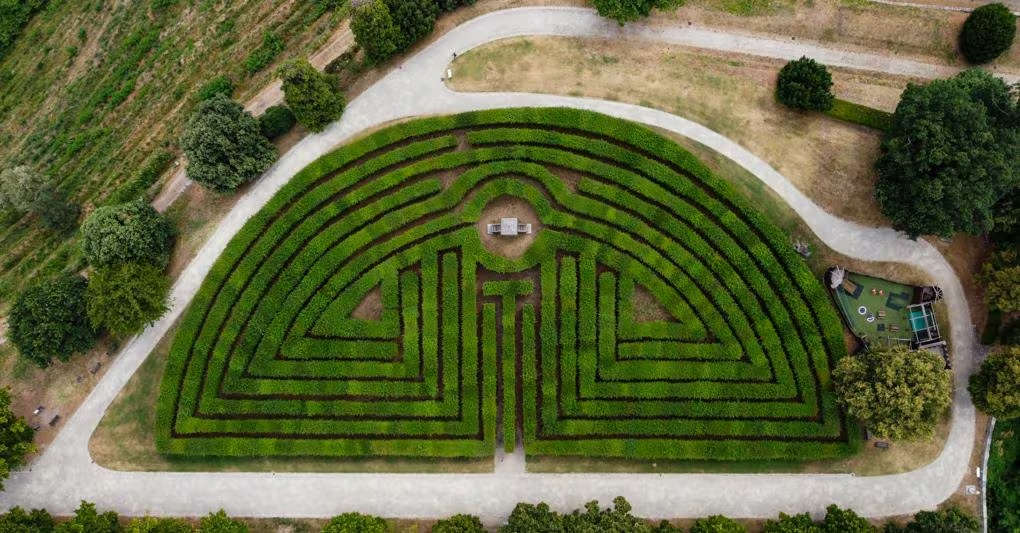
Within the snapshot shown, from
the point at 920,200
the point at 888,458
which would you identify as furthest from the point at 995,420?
the point at 920,200

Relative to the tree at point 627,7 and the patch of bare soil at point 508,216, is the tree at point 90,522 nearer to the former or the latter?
the patch of bare soil at point 508,216

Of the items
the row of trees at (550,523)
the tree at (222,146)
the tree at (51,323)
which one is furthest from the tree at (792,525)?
the tree at (51,323)

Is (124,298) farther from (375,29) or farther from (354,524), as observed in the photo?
(375,29)

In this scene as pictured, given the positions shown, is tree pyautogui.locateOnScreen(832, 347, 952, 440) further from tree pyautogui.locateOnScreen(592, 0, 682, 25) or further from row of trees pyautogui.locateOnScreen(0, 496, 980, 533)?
tree pyautogui.locateOnScreen(592, 0, 682, 25)

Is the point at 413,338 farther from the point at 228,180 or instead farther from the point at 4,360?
the point at 4,360

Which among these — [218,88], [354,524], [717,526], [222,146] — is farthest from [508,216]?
[218,88]

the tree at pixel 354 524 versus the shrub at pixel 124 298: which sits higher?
the shrub at pixel 124 298
